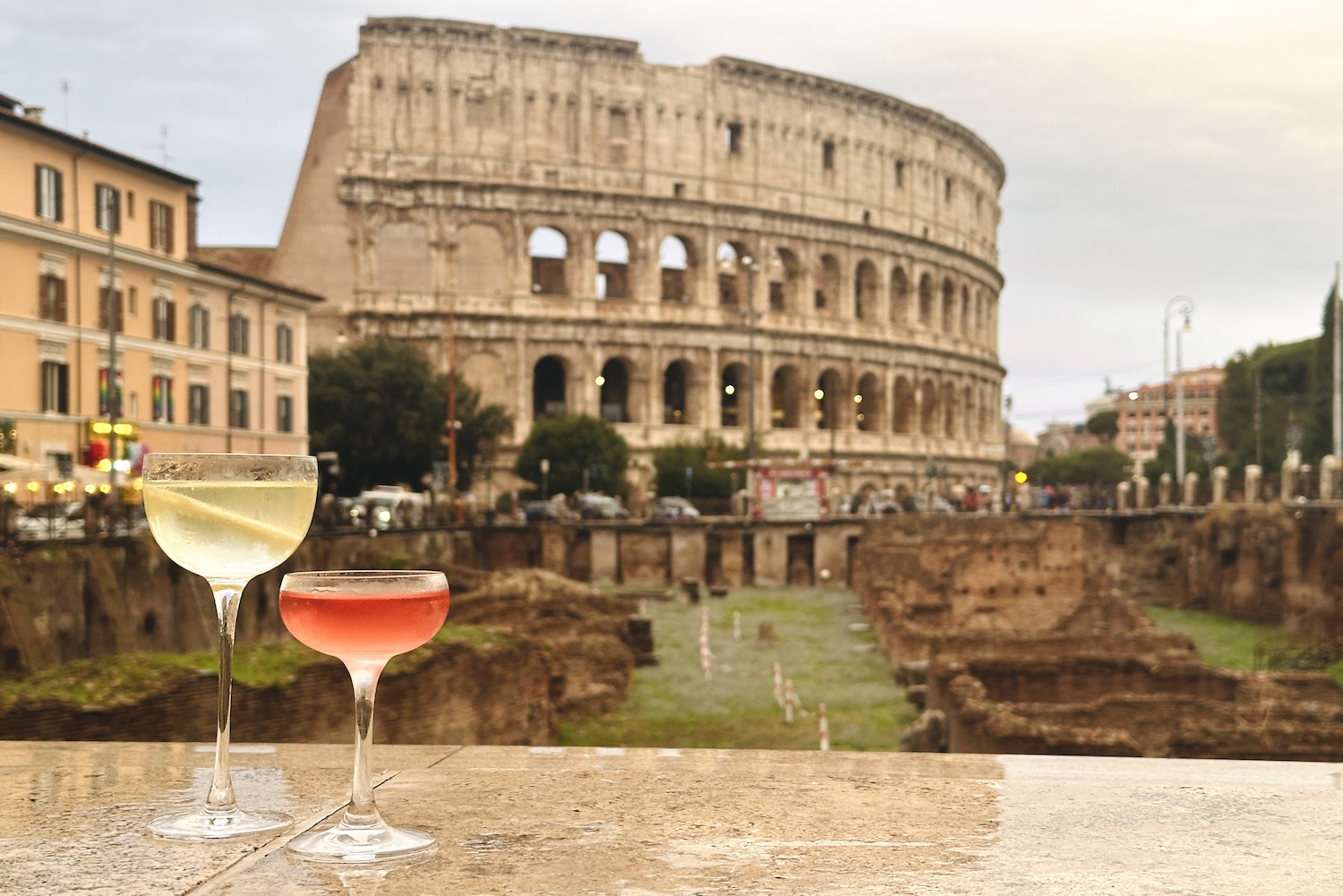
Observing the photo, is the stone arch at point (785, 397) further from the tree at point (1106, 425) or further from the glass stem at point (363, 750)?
the tree at point (1106, 425)

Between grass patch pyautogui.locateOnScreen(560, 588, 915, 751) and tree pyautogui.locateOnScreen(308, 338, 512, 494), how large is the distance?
18.6 metres

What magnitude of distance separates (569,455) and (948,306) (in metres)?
33.3

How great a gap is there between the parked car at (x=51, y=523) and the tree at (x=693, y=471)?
105ft

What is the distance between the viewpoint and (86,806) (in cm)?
299

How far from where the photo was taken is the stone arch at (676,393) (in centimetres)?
6950

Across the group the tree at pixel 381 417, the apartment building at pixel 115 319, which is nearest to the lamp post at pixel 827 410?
the tree at pixel 381 417

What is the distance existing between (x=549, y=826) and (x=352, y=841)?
0.42 meters

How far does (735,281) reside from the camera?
73938 millimetres

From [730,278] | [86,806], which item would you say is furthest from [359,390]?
[86,806]

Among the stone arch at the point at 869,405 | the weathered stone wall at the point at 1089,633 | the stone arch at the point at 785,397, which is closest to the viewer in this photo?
the weathered stone wall at the point at 1089,633

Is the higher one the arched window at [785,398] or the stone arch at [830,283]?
the stone arch at [830,283]

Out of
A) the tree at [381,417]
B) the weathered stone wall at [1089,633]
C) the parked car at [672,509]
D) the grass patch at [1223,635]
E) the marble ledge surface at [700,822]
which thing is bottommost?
the grass patch at [1223,635]

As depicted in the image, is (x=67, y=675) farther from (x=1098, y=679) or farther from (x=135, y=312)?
(x=135, y=312)

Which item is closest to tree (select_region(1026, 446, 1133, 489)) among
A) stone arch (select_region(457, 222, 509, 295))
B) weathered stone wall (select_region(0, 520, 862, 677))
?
stone arch (select_region(457, 222, 509, 295))
